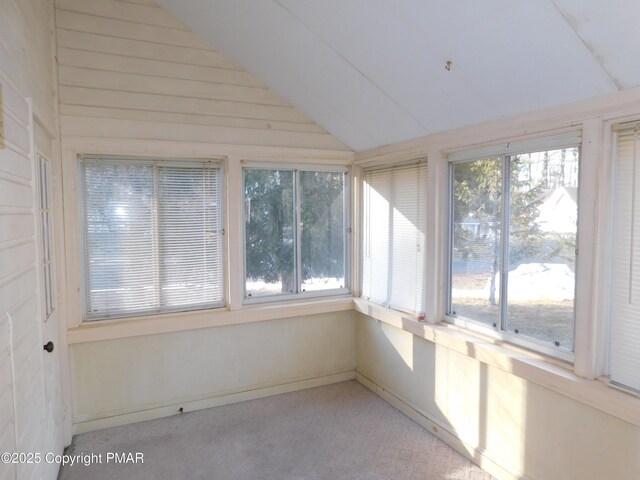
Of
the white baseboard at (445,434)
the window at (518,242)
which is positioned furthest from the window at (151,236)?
the window at (518,242)

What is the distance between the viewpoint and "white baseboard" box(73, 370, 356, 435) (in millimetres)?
3158

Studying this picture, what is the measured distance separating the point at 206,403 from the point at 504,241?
2540 millimetres

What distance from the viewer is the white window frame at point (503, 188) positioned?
2156mm

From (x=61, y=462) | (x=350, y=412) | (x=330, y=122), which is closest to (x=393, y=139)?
(x=330, y=122)

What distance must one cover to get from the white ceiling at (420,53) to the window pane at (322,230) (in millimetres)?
533

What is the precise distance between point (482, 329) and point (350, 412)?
4.18 ft

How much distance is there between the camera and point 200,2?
287 centimetres

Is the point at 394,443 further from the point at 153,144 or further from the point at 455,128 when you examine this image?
the point at 153,144

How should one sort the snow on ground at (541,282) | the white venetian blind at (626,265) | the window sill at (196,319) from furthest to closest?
the window sill at (196,319), the snow on ground at (541,282), the white venetian blind at (626,265)

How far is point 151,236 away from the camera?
→ 329cm

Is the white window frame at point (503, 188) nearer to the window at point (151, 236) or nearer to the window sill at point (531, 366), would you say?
the window sill at point (531, 366)

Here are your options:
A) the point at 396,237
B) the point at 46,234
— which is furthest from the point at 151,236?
the point at 396,237

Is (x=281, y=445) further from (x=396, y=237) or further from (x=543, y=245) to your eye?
(x=543, y=245)

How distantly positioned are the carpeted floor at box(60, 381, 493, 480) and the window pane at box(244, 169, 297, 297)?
0.98 m
